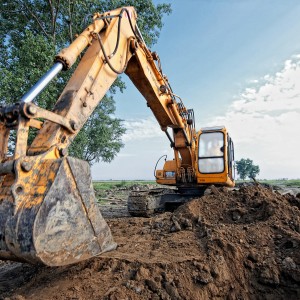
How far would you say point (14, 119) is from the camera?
3.00m

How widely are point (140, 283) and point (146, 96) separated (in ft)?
14.0

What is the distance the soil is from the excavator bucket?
0.50 meters

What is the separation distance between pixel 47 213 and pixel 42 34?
15207mm

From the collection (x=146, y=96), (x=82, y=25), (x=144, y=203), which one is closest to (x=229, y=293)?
(x=146, y=96)

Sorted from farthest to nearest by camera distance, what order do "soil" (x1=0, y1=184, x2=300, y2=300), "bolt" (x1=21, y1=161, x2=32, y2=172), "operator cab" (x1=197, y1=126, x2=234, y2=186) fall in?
"operator cab" (x1=197, y1=126, x2=234, y2=186)
"soil" (x1=0, y1=184, x2=300, y2=300)
"bolt" (x1=21, y1=161, x2=32, y2=172)

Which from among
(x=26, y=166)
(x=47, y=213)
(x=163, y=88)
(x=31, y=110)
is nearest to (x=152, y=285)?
(x=47, y=213)

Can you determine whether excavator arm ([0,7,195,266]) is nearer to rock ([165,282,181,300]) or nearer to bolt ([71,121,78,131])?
bolt ([71,121,78,131])

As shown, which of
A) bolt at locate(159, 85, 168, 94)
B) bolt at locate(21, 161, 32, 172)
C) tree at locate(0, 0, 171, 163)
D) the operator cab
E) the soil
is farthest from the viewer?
tree at locate(0, 0, 171, 163)

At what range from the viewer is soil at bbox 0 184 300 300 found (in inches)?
129

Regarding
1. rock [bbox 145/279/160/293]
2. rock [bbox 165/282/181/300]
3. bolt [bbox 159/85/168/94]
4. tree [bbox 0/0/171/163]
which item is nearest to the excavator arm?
rock [bbox 145/279/160/293]

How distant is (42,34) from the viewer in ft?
51.2

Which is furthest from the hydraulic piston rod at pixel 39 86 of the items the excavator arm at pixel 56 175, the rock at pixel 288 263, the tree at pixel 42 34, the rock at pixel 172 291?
the tree at pixel 42 34

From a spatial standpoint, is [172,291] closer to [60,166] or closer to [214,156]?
[60,166]

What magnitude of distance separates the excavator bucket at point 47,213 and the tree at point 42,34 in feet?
32.2
